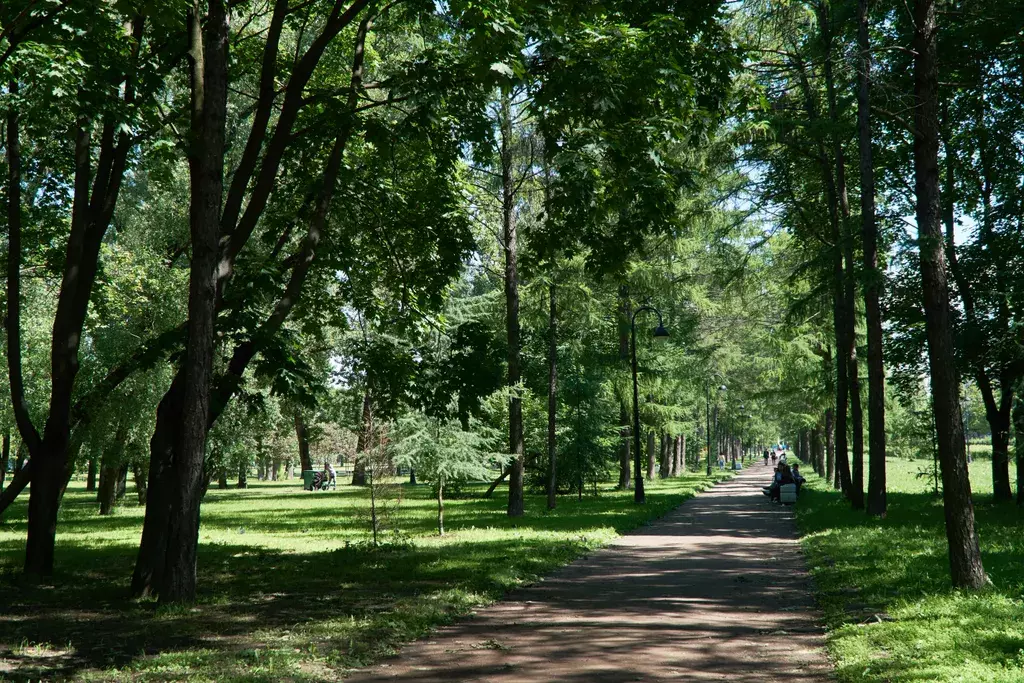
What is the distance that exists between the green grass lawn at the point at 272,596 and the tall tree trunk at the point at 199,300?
66 centimetres

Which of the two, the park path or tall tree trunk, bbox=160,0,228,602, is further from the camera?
tall tree trunk, bbox=160,0,228,602

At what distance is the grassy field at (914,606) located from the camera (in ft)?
20.9

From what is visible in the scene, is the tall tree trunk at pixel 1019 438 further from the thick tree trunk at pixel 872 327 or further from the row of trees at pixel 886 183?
the thick tree trunk at pixel 872 327

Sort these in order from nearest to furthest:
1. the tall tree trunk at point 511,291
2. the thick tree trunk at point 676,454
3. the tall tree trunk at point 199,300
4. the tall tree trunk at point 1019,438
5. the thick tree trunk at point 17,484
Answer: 1. the tall tree trunk at point 199,300
2. the thick tree trunk at point 17,484
3. the tall tree trunk at point 1019,438
4. the tall tree trunk at point 511,291
5. the thick tree trunk at point 676,454

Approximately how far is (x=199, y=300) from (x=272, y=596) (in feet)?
12.8

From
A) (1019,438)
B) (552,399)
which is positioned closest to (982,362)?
(1019,438)

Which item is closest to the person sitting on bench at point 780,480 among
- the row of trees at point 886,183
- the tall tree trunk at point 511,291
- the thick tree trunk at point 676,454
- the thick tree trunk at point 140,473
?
the row of trees at point 886,183

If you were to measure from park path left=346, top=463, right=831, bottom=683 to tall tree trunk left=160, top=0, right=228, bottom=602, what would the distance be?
355 centimetres

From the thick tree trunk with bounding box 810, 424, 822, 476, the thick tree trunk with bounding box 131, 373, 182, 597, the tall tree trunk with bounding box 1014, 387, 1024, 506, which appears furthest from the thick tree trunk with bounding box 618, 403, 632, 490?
the thick tree trunk with bounding box 131, 373, 182, 597

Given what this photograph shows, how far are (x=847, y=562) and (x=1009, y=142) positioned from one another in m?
11.0

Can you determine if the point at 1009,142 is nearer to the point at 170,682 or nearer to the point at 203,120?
the point at 203,120

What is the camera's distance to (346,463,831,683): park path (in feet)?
21.9

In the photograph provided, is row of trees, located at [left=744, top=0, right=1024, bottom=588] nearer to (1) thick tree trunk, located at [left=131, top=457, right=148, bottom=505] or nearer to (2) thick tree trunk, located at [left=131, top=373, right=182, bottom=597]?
(2) thick tree trunk, located at [left=131, top=373, right=182, bottom=597]

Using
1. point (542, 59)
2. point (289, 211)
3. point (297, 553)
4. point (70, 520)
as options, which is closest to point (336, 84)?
point (289, 211)
